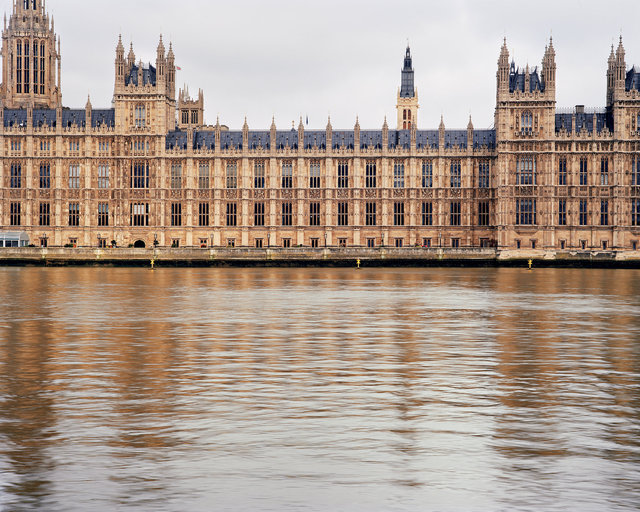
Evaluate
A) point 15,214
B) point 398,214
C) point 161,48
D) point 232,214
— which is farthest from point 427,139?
point 15,214

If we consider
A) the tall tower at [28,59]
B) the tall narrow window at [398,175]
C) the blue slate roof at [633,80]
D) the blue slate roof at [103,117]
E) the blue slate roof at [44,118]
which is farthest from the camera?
the tall tower at [28,59]

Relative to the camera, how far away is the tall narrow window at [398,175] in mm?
120312

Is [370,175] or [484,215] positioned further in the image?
[370,175]

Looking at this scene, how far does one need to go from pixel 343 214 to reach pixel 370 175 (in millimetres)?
6459

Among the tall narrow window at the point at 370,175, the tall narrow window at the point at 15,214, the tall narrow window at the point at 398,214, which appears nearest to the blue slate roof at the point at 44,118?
the tall narrow window at the point at 15,214

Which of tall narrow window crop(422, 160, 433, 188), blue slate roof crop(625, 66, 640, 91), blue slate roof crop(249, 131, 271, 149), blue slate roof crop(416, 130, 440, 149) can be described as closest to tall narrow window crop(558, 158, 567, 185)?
blue slate roof crop(625, 66, 640, 91)

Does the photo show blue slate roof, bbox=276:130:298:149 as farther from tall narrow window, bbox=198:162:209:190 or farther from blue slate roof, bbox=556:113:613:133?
blue slate roof, bbox=556:113:613:133

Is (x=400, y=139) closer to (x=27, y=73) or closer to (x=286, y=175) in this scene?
(x=286, y=175)

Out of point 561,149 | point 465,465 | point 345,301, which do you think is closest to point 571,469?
point 465,465

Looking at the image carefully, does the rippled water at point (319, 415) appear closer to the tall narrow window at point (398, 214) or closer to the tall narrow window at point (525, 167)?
the tall narrow window at point (525, 167)

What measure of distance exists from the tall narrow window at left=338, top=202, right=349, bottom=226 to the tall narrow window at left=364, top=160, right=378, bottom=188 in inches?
159

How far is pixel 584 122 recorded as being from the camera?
11538cm

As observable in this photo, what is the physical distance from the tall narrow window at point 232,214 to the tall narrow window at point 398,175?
21954 millimetres

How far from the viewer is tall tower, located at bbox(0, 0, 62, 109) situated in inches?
5394
